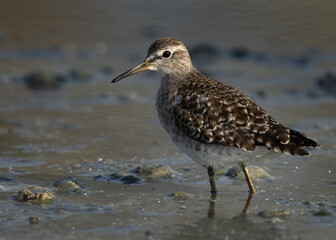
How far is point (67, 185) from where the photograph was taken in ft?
23.4

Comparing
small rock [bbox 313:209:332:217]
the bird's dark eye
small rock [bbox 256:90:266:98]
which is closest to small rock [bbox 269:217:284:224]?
small rock [bbox 313:209:332:217]

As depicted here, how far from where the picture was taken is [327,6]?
499 inches

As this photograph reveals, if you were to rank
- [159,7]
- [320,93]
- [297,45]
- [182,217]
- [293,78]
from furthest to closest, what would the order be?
[159,7] < [297,45] < [293,78] < [320,93] < [182,217]

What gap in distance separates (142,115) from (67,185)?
3535mm

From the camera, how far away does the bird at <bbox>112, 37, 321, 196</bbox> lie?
6.66 metres

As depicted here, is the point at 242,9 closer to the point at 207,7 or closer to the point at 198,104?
the point at 207,7

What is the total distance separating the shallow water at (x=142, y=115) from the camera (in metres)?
6.06

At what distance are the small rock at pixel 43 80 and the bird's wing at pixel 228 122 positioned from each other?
5.40 meters

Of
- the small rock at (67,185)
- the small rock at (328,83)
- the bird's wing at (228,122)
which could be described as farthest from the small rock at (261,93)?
the small rock at (67,185)

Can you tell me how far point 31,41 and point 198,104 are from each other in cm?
866

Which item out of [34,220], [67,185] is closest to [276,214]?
[34,220]

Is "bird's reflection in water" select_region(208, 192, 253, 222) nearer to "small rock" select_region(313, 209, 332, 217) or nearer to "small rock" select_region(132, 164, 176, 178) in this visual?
"small rock" select_region(313, 209, 332, 217)

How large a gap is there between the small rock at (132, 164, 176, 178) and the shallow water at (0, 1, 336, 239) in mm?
74

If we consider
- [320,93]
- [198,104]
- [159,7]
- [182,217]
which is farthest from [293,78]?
[182,217]
